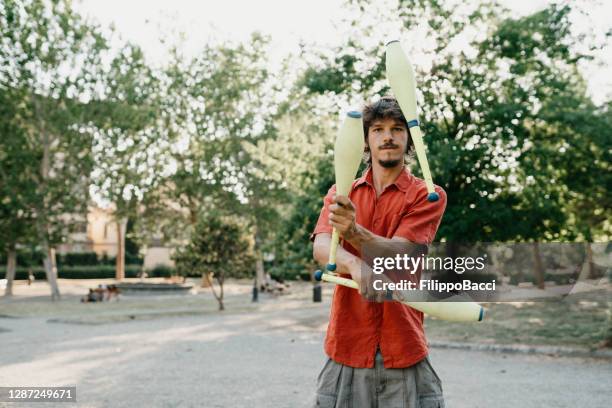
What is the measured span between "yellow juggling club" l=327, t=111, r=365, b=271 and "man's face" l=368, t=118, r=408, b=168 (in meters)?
0.29

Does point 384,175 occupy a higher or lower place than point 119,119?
lower

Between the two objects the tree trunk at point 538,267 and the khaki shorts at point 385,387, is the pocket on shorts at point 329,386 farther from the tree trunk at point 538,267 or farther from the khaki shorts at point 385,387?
the tree trunk at point 538,267

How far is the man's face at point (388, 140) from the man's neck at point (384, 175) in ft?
0.11

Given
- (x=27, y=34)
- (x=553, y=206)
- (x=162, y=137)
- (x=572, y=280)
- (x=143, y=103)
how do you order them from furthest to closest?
(x=162, y=137), (x=143, y=103), (x=27, y=34), (x=553, y=206), (x=572, y=280)

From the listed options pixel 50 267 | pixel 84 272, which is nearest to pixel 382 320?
pixel 50 267

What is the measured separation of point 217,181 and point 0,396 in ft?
114

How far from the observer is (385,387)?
265 cm

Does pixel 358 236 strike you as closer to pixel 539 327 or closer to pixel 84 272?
pixel 539 327

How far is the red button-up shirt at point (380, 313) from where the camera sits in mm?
2615

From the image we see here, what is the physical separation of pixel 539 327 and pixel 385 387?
1448 cm

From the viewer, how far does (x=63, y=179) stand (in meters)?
29.3

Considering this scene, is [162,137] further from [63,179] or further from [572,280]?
[572,280]

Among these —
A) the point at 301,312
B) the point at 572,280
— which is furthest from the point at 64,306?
the point at 572,280

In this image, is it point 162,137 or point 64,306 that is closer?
point 64,306
